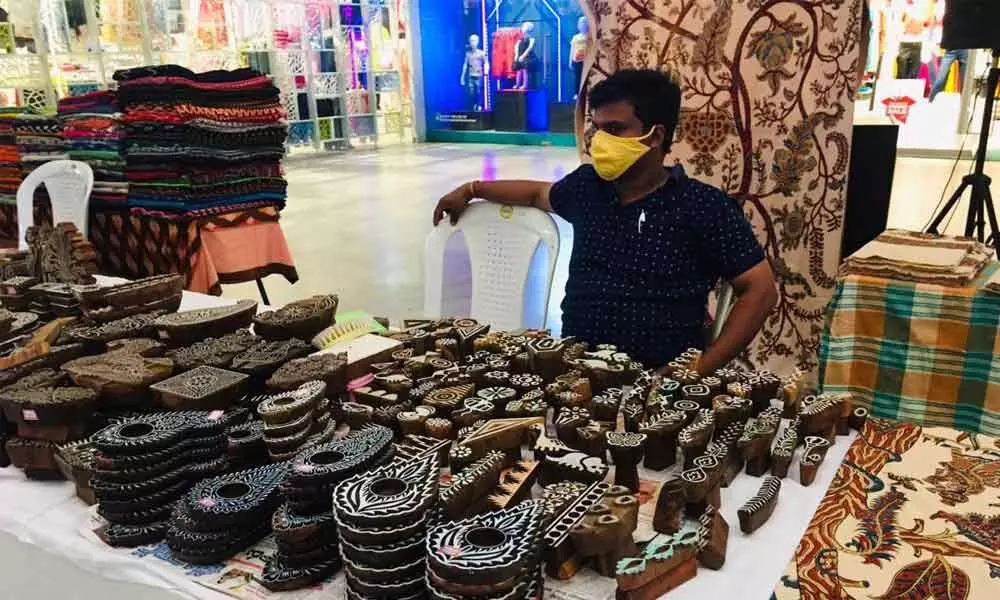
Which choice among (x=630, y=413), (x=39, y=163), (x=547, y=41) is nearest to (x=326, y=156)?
(x=547, y=41)

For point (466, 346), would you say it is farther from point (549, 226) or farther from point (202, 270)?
point (202, 270)

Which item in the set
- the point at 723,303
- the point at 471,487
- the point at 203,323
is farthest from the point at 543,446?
the point at 723,303

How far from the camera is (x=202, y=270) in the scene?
3213 mm

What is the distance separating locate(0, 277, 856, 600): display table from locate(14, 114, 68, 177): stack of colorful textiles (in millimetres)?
2832

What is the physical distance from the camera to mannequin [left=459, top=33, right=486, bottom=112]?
12.9 meters

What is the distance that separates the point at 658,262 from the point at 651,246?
50 mm

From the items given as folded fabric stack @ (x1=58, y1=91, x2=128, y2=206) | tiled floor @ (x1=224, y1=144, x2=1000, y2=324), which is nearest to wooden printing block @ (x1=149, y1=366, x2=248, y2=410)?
tiled floor @ (x1=224, y1=144, x2=1000, y2=324)

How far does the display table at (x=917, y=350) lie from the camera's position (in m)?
2.11

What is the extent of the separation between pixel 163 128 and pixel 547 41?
10154mm

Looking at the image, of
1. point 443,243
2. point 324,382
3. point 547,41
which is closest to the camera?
point 324,382

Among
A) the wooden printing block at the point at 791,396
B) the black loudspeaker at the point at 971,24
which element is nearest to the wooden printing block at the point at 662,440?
the wooden printing block at the point at 791,396

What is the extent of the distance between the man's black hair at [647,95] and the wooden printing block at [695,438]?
41.0 inches

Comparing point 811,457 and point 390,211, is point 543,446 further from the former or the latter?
point 390,211

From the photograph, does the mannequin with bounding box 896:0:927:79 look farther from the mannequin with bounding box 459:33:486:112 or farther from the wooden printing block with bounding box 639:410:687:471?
the wooden printing block with bounding box 639:410:687:471
